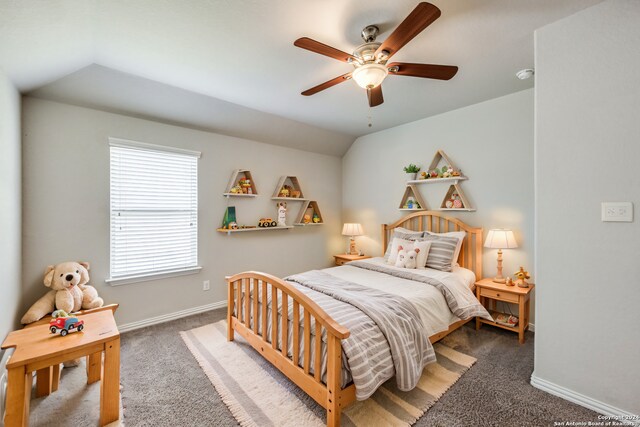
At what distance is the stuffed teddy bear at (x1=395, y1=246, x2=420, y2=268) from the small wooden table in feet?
9.04

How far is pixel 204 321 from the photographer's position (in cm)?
325

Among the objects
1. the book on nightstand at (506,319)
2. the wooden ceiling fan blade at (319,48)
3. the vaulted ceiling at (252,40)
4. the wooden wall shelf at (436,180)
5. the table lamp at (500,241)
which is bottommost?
the book on nightstand at (506,319)

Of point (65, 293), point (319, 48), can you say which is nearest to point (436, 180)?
point (319, 48)

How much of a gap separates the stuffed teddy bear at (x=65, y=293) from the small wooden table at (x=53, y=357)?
58 centimetres

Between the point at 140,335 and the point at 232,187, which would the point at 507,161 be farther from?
the point at 140,335

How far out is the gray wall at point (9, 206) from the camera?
6.21 ft

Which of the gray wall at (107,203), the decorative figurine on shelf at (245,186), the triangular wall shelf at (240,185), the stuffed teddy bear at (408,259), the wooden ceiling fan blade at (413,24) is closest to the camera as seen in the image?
the wooden ceiling fan blade at (413,24)

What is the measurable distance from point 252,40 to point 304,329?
214 cm

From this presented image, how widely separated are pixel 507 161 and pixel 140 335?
451 cm

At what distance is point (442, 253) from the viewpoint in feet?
10.4

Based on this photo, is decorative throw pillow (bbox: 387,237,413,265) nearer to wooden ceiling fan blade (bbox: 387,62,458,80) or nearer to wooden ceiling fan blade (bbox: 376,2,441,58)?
wooden ceiling fan blade (bbox: 387,62,458,80)

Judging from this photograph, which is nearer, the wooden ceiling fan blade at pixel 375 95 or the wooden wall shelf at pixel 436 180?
the wooden ceiling fan blade at pixel 375 95

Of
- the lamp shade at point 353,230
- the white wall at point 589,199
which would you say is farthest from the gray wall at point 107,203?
the white wall at point 589,199

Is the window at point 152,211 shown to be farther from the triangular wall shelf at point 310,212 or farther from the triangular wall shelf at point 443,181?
the triangular wall shelf at point 443,181
